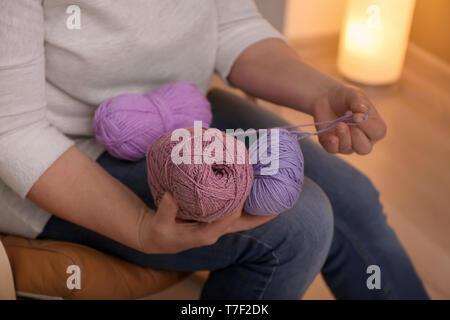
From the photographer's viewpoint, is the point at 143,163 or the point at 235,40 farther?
the point at 235,40

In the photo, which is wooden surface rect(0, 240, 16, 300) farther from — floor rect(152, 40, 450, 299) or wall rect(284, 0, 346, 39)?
wall rect(284, 0, 346, 39)

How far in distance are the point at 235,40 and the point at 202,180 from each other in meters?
0.43

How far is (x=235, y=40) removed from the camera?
102cm

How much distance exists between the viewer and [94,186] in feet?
2.59

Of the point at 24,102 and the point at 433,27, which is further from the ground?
the point at 24,102

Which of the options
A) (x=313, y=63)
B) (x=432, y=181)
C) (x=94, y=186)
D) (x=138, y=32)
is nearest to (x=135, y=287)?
(x=94, y=186)

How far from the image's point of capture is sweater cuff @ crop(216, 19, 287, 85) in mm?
1014

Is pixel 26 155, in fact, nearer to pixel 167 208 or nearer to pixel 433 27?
pixel 167 208

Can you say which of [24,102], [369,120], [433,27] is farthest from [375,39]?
[24,102]

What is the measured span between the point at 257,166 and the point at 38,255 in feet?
1.24

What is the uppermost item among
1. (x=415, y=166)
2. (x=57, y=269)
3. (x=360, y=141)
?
(x=360, y=141)

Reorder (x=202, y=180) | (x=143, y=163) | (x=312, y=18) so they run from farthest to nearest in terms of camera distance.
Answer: (x=312, y=18)
(x=143, y=163)
(x=202, y=180)

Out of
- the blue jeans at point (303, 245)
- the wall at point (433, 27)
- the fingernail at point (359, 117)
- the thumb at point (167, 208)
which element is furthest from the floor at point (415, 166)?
the thumb at point (167, 208)

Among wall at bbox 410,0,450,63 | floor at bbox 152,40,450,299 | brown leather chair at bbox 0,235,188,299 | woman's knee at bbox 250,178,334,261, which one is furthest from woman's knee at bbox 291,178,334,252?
wall at bbox 410,0,450,63
